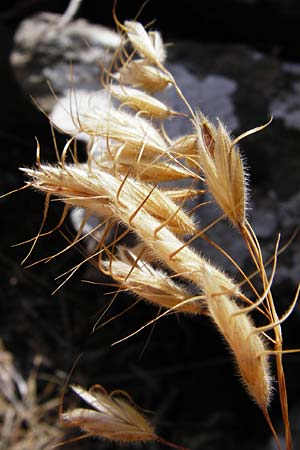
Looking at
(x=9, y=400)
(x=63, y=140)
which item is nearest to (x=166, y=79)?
(x=63, y=140)

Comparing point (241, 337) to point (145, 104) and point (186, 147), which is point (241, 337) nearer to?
point (186, 147)

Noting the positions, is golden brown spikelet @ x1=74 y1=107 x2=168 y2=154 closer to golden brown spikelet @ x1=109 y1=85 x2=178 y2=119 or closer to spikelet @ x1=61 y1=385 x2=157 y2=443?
golden brown spikelet @ x1=109 y1=85 x2=178 y2=119

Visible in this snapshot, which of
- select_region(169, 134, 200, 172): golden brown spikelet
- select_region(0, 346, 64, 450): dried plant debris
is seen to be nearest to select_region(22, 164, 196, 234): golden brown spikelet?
select_region(169, 134, 200, 172): golden brown spikelet

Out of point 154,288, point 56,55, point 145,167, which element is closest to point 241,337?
point 154,288

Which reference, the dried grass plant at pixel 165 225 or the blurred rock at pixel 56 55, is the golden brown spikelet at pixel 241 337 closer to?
the dried grass plant at pixel 165 225

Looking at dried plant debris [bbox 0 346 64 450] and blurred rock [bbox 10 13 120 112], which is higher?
blurred rock [bbox 10 13 120 112]
